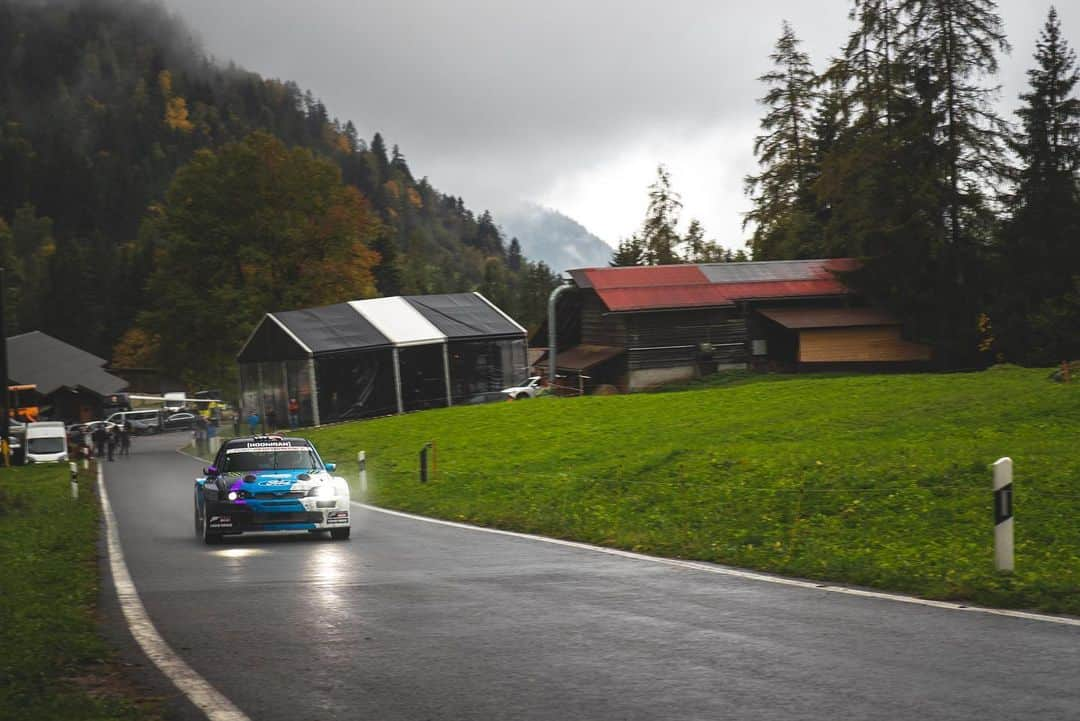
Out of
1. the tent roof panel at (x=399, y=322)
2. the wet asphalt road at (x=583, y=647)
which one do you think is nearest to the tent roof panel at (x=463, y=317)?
the tent roof panel at (x=399, y=322)

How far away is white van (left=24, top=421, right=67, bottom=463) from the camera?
55.3 metres

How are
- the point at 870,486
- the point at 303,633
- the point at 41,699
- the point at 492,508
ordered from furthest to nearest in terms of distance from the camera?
the point at 492,508
the point at 870,486
the point at 303,633
the point at 41,699

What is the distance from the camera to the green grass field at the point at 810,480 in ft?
40.2

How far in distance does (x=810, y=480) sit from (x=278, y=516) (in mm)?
7849

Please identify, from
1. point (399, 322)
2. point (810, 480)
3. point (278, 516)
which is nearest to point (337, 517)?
point (278, 516)

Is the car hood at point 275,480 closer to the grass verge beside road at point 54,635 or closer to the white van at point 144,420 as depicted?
the grass verge beside road at point 54,635

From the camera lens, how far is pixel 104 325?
13138 cm

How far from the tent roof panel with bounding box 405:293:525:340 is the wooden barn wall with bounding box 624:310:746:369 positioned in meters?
5.91

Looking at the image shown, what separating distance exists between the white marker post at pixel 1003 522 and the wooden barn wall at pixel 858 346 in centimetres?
4959

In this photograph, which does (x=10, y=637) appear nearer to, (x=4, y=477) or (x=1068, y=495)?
(x=1068, y=495)

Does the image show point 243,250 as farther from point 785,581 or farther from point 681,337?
point 785,581

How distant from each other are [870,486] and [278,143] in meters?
58.3

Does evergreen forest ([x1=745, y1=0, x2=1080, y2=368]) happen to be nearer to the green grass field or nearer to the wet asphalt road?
the green grass field

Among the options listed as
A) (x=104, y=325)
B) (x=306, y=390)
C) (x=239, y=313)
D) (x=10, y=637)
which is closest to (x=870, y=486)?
(x=10, y=637)
